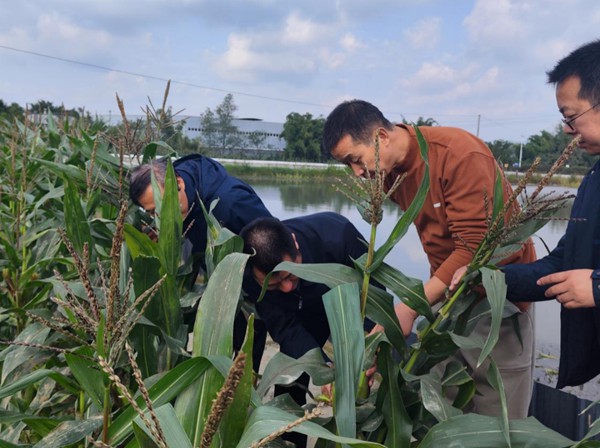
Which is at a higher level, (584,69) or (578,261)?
(584,69)

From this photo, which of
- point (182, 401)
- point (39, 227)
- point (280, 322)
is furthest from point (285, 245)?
point (39, 227)

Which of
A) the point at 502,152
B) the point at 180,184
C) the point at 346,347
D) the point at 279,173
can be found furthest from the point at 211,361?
the point at 279,173

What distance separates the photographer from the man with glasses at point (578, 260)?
97cm

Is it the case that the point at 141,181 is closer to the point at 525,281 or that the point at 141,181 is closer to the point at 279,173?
the point at 525,281

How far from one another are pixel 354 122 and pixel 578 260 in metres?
0.56

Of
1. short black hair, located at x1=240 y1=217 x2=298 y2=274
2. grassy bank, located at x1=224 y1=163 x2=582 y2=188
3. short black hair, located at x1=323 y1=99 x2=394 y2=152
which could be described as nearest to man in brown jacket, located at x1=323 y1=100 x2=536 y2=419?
short black hair, located at x1=323 y1=99 x2=394 y2=152

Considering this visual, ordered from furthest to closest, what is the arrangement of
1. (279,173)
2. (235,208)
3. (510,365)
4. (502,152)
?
(279,173)
(235,208)
(502,152)
(510,365)

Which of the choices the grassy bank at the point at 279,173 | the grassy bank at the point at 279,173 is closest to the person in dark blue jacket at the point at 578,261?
the grassy bank at the point at 279,173

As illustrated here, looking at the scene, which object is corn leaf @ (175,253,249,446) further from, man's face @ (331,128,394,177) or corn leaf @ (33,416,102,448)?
man's face @ (331,128,394,177)

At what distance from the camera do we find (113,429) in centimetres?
66

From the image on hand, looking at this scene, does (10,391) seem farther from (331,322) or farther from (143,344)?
(331,322)

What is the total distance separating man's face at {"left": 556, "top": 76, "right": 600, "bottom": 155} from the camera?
1.01 metres

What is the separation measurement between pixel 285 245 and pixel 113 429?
0.67m

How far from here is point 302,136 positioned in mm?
17016
